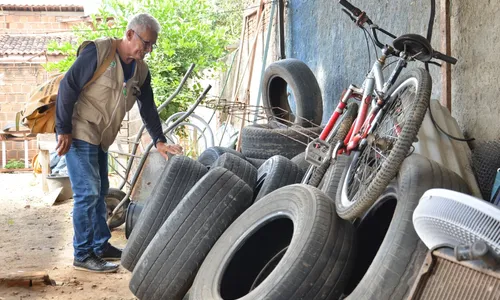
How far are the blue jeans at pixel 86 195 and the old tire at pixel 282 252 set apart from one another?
154 cm

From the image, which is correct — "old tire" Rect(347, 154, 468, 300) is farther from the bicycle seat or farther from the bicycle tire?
the bicycle tire

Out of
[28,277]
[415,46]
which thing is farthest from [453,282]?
[28,277]

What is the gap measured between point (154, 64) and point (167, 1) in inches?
60.8

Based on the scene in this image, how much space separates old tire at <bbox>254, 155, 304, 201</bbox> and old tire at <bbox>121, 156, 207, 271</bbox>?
1.65ft

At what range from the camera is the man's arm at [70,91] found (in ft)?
14.4

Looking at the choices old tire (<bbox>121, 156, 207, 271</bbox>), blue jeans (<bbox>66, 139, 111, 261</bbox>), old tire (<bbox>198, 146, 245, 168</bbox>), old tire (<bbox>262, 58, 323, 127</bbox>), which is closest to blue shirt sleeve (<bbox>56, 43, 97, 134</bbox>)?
blue jeans (<bbox>66, 139, 111, 261</bbox>)

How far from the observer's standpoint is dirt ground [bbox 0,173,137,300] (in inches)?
160

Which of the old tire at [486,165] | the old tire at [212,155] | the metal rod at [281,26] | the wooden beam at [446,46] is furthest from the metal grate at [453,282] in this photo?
the metal rod at [281,26]

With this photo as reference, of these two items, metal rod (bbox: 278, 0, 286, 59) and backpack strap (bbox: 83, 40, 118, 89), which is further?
metal rod (bbox: 278, 0, 286, 59)

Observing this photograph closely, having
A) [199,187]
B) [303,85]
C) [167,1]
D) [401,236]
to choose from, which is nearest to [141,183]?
[303,85]

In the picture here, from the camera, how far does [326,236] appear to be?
2.87 m

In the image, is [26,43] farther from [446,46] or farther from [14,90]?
[446,46]

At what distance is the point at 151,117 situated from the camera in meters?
5.16

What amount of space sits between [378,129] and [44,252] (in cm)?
360
